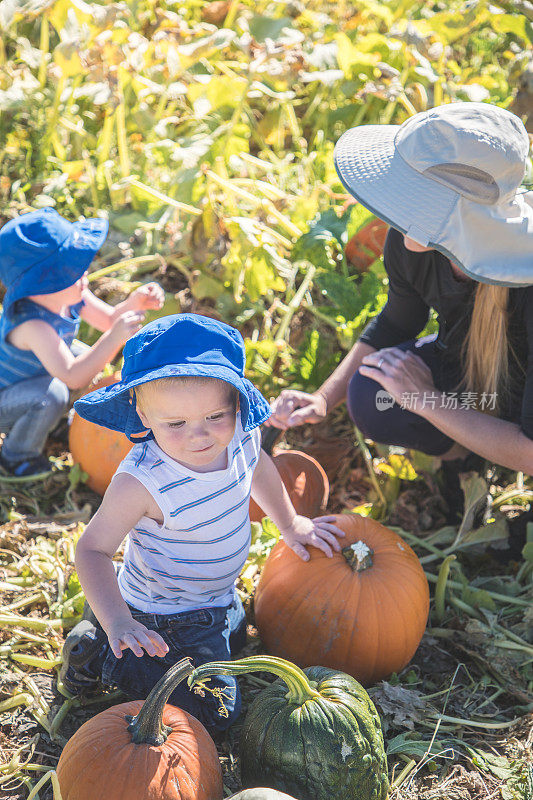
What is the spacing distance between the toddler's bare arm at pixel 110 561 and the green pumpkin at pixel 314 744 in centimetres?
31

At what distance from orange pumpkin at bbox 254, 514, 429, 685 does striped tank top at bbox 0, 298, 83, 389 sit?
1300 millimetres

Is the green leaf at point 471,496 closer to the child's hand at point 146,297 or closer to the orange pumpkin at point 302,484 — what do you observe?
the orange pumpkin at point 302,484

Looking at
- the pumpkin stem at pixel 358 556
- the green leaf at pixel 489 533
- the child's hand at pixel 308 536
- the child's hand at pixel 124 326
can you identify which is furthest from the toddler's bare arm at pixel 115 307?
the green leaf at pixel 489 533

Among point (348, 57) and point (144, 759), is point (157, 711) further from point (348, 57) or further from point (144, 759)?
point (348, 57)

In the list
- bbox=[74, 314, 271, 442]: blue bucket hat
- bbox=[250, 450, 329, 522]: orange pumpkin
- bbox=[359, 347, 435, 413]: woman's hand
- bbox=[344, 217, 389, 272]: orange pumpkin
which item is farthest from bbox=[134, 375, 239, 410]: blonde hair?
bbox=[344, 217, 389, 272]: orange pumpkin

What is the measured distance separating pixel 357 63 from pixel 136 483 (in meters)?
2.97

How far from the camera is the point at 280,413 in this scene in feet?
8.24

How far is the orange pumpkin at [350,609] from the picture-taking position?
2.08 metres

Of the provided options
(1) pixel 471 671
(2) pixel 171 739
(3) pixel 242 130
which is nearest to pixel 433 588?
(1) pixel 471 671

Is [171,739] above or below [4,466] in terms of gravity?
above

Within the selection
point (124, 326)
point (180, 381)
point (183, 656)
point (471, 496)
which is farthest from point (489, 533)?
point (124, 326)

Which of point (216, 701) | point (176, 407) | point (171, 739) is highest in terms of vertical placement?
point (176, 407)

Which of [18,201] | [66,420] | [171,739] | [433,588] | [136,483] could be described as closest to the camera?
[171,739]

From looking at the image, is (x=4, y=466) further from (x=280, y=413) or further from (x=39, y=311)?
(x=280, y=413)
